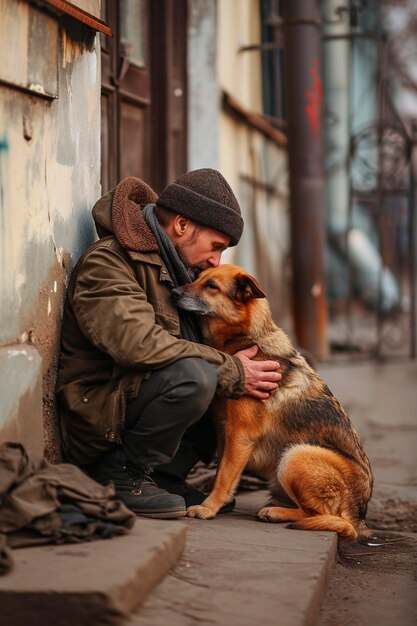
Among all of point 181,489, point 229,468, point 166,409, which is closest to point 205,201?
point 166,409

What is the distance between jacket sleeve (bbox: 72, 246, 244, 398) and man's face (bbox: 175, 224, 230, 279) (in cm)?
40

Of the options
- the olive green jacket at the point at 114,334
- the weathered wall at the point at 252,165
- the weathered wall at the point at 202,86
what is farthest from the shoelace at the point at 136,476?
the weathered wall at the point at 252,165

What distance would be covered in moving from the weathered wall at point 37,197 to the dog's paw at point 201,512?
0.68 metres

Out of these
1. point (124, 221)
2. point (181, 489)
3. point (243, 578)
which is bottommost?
point (243, 578)

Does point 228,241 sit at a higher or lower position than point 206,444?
higher

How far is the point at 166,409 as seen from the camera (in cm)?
411

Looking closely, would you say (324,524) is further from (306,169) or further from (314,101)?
(314,101)

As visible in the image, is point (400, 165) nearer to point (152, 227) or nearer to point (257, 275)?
point (257, 275)

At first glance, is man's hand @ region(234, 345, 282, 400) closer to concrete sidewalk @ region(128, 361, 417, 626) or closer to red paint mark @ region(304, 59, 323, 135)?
concrete sidewalk @ region(128, 361, 417, 626)

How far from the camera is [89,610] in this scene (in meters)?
3.00

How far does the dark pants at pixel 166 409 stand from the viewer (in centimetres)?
409

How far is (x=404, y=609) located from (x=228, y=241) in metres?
1.81

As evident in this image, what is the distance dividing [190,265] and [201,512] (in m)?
1.13

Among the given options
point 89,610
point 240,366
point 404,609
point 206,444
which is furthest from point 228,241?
point 89,610
